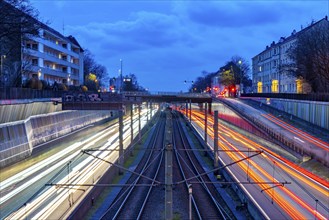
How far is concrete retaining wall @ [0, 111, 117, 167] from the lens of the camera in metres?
28.9

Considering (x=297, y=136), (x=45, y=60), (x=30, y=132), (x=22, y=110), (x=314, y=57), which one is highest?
(x=45, y=60)

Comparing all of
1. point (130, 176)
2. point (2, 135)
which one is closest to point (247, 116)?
point (130, 176)

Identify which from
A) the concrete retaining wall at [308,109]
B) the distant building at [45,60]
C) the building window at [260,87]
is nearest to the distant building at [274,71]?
the building window at [260,87]

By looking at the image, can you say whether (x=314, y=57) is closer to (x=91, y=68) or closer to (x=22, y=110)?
(x=22, y=110)

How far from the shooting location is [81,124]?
54.9m

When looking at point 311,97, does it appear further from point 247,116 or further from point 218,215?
point 218,215

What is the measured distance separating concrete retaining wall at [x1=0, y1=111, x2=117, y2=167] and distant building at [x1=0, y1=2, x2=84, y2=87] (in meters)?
8.67

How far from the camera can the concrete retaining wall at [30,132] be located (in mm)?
28872

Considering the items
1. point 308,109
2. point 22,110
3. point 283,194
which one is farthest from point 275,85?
point 283,194

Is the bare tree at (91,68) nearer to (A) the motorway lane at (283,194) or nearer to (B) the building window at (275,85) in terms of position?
(B) the building window at (275,85)

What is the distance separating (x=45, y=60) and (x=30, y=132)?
4452 centimetres

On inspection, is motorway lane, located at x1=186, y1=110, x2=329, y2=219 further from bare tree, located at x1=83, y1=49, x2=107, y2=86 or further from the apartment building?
bare tree, located at x1=83, y1=49, x2=107, y2=86

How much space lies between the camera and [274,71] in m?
103

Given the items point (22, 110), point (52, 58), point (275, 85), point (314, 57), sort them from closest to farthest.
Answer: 1. point (22, 110)
2. point (314, 57)
3. point (52, 58)
4. point (275, 85)
